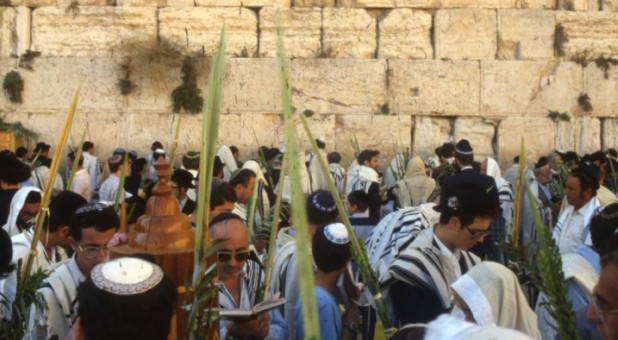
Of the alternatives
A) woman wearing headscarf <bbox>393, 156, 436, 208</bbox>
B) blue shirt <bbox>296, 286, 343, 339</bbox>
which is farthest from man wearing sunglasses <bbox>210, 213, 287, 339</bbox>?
woman wearing headscarf <bbox>393, 156, 436, 208</bbox>

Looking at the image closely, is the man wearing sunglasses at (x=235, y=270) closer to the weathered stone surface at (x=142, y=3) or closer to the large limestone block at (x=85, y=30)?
the large limestone block at (x=85, y=30)

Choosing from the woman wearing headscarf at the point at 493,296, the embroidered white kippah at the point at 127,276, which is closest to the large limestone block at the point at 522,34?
the woman wearing headscarf at the point at 493,296

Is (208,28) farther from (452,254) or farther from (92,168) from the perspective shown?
(452,254)

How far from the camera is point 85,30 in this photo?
14.5 m

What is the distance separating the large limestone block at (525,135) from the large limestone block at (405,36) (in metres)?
1.61

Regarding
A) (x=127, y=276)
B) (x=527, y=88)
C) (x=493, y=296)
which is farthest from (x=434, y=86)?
(x=127, y=276)

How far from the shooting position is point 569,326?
8.07 ft

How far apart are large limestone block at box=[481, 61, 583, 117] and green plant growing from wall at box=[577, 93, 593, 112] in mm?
62

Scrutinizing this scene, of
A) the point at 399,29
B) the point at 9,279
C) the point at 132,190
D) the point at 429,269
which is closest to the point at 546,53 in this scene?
the point at 399,29

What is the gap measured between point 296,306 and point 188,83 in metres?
10.5

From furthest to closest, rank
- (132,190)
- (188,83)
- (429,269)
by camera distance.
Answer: (188,83)
(132,190)
(429,269)

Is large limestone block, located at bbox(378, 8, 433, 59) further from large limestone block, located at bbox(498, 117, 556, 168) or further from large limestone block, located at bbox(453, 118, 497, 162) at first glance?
large limestone block, located at bbox(498, 117, 556, 168)

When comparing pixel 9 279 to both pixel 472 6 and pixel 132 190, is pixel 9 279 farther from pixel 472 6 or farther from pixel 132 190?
pixel 472 6

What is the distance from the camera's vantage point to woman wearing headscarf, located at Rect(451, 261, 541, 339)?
321 cm
